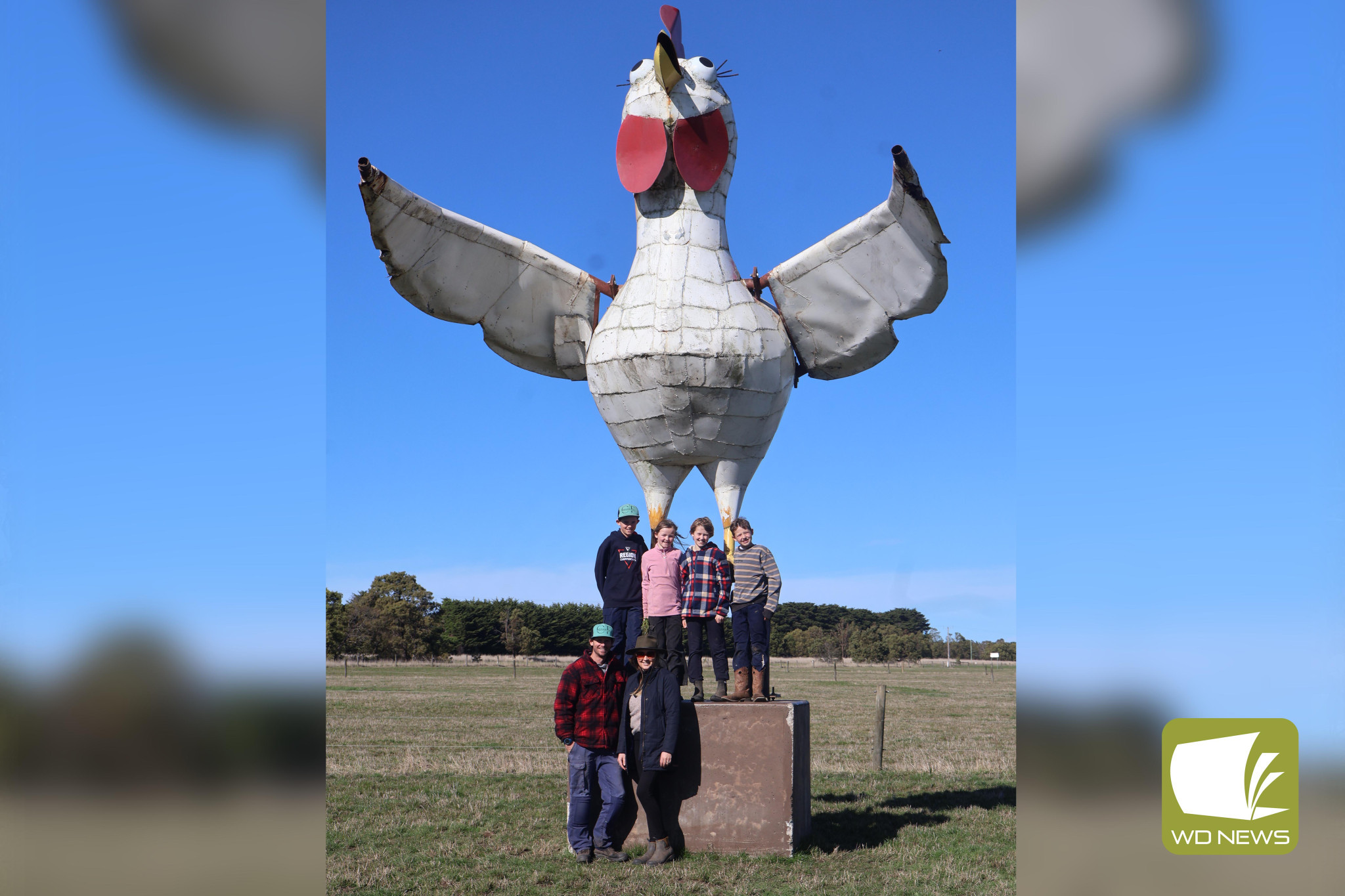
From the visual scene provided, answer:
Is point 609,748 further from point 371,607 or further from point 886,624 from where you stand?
point 886,624

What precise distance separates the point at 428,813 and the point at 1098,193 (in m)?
8.50

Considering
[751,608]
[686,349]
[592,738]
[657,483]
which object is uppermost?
[686,349]

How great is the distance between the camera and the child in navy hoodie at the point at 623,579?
7.85 m

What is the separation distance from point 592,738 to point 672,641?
91 centimetres

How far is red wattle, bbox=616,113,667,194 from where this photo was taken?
7918 millimetres

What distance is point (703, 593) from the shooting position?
7391mm

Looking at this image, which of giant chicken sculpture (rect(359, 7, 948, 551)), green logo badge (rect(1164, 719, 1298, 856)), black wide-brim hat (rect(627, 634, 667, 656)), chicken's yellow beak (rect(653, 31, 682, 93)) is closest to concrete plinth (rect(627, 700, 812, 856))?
black wide-brim hat (rect(627, 634, 667, 656))

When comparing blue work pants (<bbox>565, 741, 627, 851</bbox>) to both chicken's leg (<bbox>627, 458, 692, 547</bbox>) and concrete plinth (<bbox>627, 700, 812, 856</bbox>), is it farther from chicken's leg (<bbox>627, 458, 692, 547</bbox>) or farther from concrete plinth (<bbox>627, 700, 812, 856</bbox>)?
chicken's leg (<bbox>627, 458, 692, 547</bbox>)

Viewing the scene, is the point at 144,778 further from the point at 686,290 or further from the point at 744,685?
the point at 686,290

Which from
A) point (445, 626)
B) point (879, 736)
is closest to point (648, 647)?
point (879, 736)

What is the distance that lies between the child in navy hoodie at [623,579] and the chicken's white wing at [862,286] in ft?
6.46

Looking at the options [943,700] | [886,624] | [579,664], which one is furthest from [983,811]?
[886,624]

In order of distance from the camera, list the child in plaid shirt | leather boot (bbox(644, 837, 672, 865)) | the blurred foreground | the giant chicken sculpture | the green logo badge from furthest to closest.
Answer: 1. the giant chicken sculpture
2. the child in plaid shirt
3. leather boot (bbox(644, 837, 672, 865))
4. the green logo badge
5. the blurred foreground

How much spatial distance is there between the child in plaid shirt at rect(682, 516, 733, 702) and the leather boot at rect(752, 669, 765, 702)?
0.26 meters
